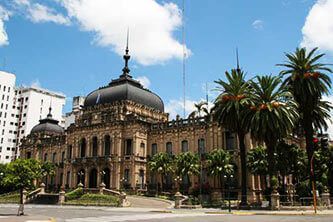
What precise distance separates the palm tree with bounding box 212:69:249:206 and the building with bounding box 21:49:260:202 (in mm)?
10865

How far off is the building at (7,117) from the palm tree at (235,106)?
281ft

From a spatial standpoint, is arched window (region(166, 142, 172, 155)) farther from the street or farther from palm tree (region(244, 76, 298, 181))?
the street

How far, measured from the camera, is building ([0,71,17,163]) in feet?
359

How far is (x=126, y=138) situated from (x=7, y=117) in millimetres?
64279

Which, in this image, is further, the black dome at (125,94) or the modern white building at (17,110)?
the modern white building at (17,110)

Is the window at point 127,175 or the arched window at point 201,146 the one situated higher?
the arched window at point 201,146

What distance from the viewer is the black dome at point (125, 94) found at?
2616 inches

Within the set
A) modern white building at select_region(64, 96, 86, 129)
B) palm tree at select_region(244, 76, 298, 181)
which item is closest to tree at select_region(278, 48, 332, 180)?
palm tree at select_region(244, 76, 298, 181)

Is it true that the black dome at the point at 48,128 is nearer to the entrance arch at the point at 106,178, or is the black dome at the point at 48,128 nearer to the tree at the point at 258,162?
the entrance arch at the point at 106,178

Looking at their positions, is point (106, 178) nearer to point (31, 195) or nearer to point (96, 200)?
point (96, 200)

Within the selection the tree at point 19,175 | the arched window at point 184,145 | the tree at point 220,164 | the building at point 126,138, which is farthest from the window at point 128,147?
the tree at point 19,175

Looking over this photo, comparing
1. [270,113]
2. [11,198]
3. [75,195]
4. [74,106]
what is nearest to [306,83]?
[270,113]

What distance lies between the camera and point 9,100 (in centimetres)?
11094

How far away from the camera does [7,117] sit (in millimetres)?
111688
